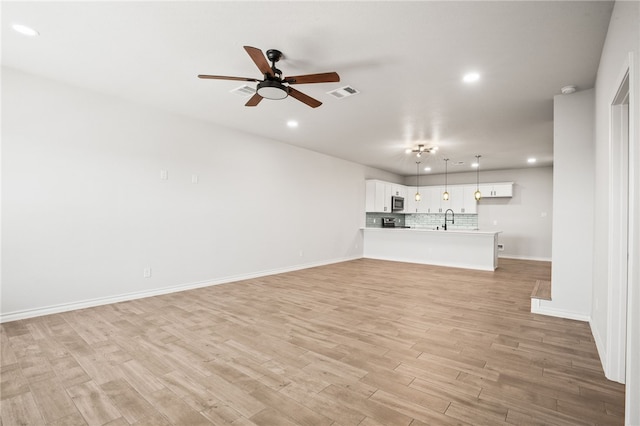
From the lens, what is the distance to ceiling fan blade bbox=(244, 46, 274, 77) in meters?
2.34

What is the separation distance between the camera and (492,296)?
4586mm

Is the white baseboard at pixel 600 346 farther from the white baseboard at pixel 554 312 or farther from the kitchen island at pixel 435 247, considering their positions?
the kitchen island at pixel 435 247

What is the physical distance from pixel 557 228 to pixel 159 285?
5371mm

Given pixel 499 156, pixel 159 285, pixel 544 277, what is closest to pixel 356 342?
pixel 159 285

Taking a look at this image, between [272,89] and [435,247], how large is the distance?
20.2ft

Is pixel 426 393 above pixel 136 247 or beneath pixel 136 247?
beneath

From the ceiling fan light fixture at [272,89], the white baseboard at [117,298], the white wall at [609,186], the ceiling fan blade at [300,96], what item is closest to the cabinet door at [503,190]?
the white wall at [609,186]

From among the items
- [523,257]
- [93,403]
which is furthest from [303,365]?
[523,257]

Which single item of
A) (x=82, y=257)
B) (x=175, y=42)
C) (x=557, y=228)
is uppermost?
(x=175, y=42)

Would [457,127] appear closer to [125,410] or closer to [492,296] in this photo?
[492,296]

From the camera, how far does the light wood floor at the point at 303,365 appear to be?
1820 mm

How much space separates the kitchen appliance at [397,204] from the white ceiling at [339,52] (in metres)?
4.82

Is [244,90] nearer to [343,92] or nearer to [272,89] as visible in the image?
[272,89]

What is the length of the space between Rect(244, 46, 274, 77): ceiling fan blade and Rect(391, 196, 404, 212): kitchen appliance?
7.41 metres
